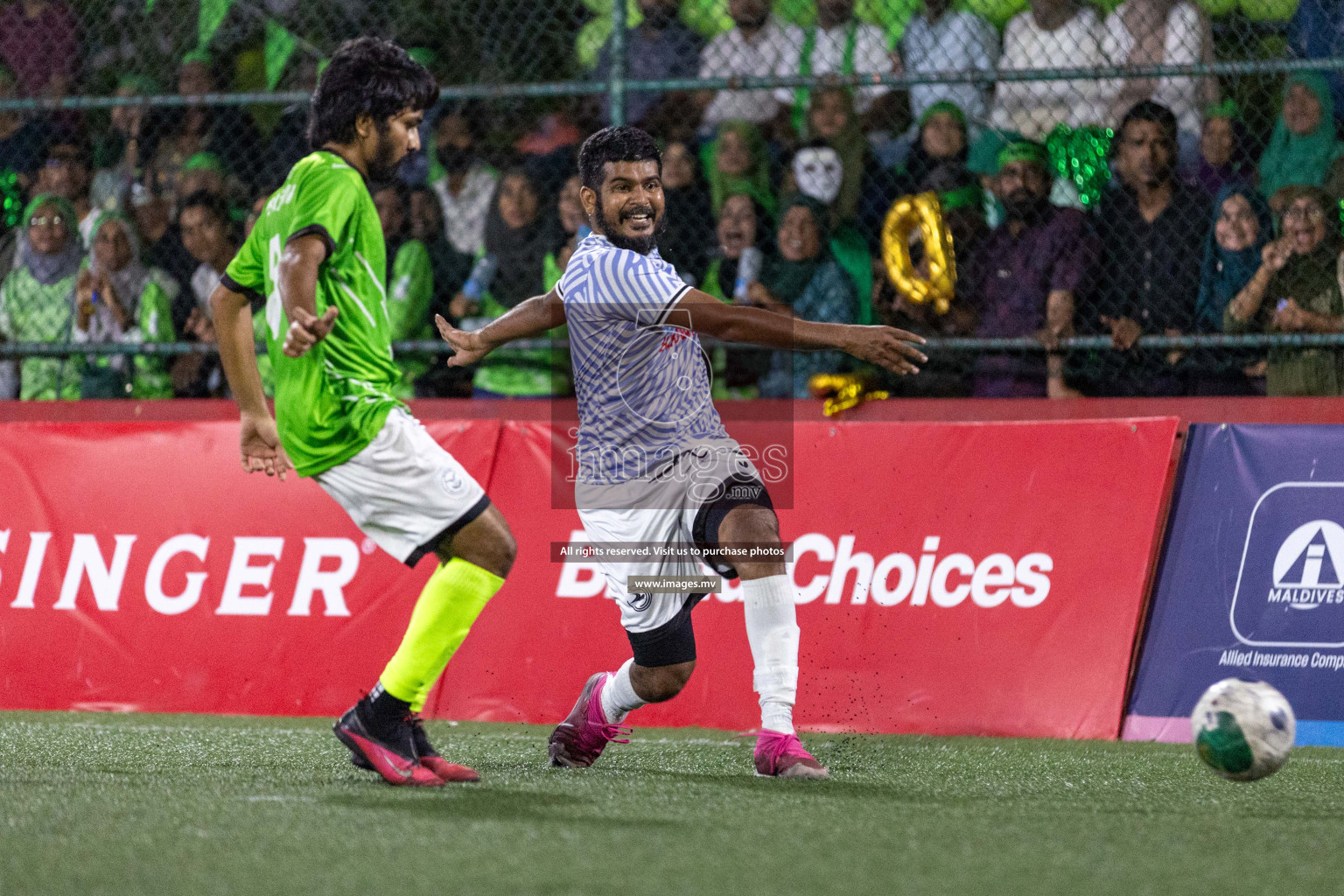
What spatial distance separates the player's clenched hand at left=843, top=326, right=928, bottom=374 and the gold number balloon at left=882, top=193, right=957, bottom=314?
314 cm

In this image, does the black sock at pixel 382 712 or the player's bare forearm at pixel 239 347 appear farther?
the player's bare forearm at pixel 239 347

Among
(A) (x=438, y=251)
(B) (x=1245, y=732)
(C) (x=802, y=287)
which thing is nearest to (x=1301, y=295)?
(C) (x=802, y=287)

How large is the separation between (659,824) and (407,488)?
3.91 feet

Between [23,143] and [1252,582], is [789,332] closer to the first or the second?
[1252,582]

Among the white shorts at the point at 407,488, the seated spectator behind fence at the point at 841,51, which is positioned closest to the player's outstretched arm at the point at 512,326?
the white shorts at the point at 407,488

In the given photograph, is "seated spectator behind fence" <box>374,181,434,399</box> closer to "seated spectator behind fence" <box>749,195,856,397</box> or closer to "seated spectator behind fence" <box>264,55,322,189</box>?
"seated spectator behind fence" <box>264,55,322,189</box>

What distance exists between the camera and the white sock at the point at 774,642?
15.4 ft

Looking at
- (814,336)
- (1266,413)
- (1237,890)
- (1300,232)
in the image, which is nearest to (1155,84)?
(1300,232)

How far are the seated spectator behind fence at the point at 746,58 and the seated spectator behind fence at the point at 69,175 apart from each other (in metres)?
3.46

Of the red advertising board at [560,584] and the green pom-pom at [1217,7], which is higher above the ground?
the green pom-pom at [1217,7]

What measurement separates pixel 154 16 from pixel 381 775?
6.14 metres

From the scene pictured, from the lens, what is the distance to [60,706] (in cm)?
685

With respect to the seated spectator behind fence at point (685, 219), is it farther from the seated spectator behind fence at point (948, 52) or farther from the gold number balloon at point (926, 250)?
the seated spectator behind fence at point (948, 52)

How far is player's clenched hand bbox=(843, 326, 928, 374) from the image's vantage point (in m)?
4.27
